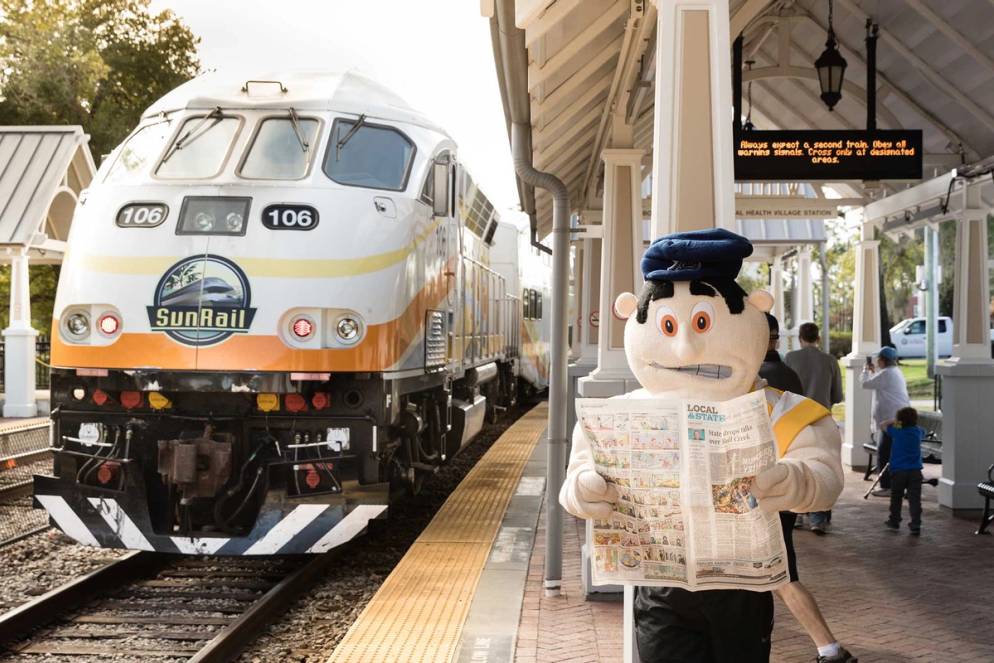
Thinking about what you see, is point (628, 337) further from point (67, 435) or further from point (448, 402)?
point (448, 402)

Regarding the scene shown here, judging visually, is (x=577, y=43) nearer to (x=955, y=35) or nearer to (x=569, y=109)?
(x=569, y=109)

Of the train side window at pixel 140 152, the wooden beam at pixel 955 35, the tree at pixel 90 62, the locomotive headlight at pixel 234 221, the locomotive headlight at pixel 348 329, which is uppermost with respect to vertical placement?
the tree at pixel 90 62

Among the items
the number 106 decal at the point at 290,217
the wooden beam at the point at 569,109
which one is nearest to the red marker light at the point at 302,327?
the number 106 decal at the point at 290,217

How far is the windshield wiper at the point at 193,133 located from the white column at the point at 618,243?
11.4 ft

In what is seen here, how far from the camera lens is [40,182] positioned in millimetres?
21812

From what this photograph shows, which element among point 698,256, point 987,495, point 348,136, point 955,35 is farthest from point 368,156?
point 987,495

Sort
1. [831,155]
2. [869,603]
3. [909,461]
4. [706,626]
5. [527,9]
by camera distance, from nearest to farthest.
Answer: [706,626]
[527,9]
[869,603]
[831,155]
[909,461]

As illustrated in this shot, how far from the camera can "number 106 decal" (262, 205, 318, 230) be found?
8.32m

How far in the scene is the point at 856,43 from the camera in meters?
11.9

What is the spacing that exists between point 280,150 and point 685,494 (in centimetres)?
632

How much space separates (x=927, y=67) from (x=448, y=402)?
559cm

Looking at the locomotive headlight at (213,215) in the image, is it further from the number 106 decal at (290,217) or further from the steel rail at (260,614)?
the steel rail at (260,614)

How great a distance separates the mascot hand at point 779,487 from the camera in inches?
126

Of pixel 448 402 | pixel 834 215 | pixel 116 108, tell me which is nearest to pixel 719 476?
pixel 448 402
